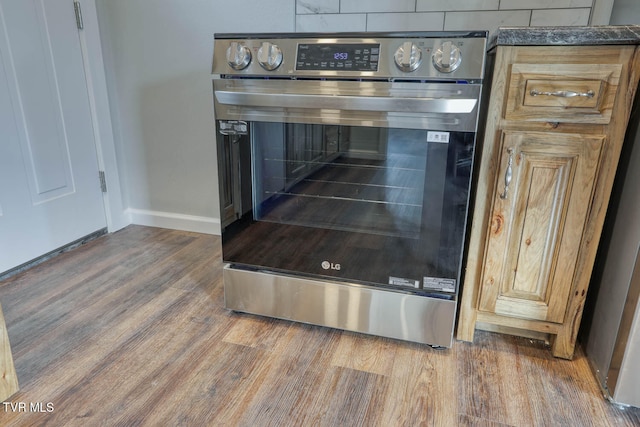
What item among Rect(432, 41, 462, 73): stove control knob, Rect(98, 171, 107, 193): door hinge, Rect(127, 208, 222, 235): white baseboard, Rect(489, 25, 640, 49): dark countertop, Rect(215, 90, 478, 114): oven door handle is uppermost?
Rect(489, 25, 640, 49): dark countertop

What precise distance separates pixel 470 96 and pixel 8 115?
1851 millimetres

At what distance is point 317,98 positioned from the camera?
1197 millimetres

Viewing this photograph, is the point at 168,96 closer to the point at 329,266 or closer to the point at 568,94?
the point at 329,266

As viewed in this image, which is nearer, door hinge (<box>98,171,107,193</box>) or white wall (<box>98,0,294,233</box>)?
white wall (<box>98,0,294,233</box>)

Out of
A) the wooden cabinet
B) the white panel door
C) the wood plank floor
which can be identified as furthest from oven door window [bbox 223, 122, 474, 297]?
the white panel door

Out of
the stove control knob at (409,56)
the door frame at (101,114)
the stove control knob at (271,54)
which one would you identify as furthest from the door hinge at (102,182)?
the stove control knob at (409,56)

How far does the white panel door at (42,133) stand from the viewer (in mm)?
1764

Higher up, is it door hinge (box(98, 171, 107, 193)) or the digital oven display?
the digital oven display

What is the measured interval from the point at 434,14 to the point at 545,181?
0.88 meters

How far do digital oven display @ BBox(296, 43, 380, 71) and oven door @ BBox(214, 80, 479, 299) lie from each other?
0.16 ft

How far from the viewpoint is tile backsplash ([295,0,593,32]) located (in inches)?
61.3

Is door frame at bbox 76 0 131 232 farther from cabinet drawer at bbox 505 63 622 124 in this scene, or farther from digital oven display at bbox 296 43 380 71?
cabinet drawer at bbox 505 63 622 124

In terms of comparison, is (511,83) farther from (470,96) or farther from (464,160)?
(464,160)

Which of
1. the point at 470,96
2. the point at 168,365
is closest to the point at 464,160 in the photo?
the point at 470,96
